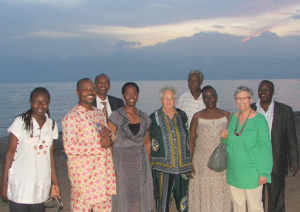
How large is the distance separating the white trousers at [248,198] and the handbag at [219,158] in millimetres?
337

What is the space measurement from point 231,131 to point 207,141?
474mm

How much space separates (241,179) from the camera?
12.5 feet

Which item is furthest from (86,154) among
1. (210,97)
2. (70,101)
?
(70,101)

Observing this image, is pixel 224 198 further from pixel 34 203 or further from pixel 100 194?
pixel 34 203

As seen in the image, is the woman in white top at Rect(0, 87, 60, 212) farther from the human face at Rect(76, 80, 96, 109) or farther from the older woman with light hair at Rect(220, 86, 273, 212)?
the older woman with light hair at Rect(220, 86, 273, 212)

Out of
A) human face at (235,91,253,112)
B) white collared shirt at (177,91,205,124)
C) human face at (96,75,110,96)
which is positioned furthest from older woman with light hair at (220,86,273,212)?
human face at (96,75,110,96)

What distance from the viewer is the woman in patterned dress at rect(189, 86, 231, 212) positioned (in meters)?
4.29

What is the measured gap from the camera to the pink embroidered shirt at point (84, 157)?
3387 millimetres

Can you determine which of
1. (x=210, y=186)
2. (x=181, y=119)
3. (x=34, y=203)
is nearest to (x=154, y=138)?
(x=181, y=119)

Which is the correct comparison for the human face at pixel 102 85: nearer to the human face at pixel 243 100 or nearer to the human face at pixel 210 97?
the human face at pixel 210 97

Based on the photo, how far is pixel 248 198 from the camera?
385 cm

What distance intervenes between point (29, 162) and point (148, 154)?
5.59ft

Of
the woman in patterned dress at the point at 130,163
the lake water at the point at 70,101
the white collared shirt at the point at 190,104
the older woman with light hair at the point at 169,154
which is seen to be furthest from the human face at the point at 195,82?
the lake water at the point at 70,101

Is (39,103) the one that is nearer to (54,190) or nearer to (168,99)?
(54,190)
